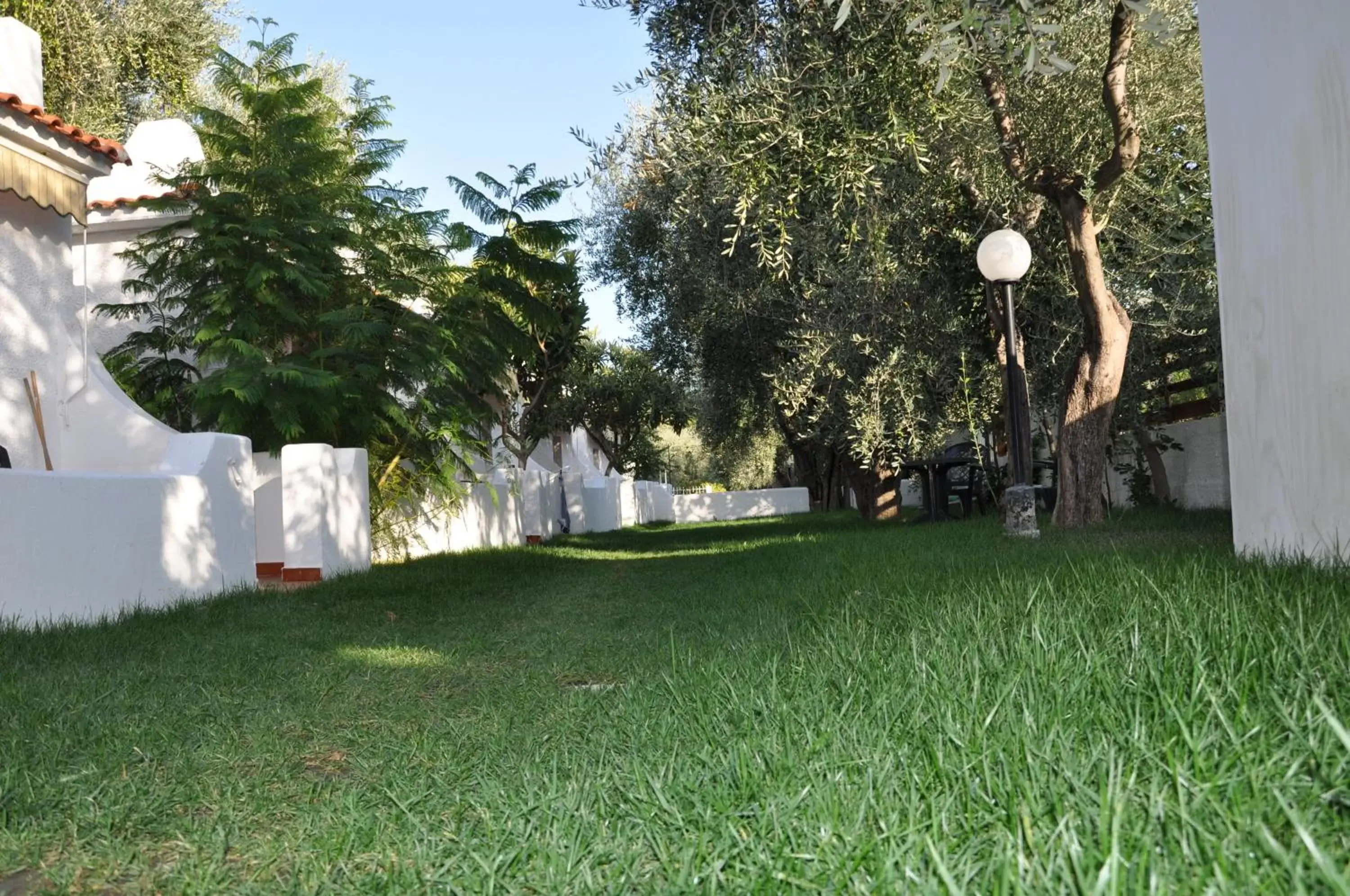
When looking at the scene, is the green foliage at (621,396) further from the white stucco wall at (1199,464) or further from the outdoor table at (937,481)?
the white stucco wall at (1199,464)

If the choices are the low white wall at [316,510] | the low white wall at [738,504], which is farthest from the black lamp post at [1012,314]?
the low white wall at [738,504]

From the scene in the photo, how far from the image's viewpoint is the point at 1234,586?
451 cm

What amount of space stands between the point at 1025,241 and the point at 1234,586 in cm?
643

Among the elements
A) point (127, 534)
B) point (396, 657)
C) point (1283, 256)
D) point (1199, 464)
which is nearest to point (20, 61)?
point (127, 534)

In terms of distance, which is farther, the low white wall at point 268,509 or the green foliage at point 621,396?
the green foliage at point 621,396

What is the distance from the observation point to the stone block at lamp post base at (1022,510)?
1079cm

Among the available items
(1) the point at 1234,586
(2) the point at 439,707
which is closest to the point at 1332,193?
(1) the point at 1234,586

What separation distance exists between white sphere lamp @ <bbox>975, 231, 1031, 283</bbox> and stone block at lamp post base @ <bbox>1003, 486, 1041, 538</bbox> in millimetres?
1988

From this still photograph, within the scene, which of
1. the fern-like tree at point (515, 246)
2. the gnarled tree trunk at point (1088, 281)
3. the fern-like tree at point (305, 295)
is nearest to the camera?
the gnarled tree trunk at point (1088, 281)

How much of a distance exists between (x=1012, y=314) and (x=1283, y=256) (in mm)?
4425

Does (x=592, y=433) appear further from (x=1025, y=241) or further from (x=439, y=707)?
(x=439, y=707)

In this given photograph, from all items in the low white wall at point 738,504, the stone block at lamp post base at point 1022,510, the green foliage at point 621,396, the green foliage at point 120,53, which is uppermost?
the green foliage at point 120,53

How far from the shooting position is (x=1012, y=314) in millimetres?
10594

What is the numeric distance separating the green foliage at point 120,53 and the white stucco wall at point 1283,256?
58.1ft
